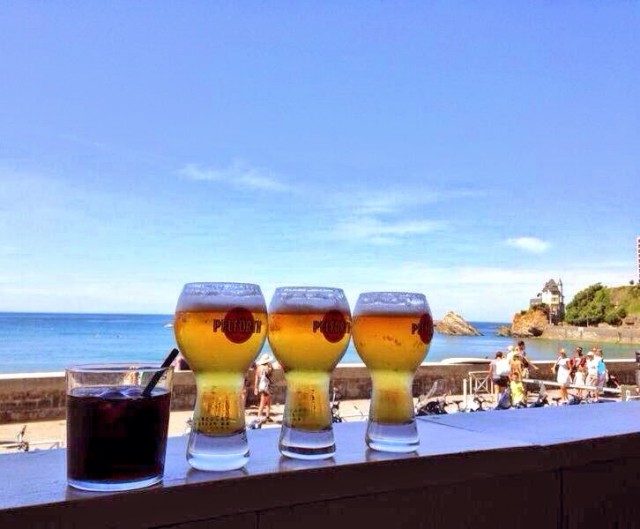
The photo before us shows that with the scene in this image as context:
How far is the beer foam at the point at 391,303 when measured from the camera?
1.01 metres

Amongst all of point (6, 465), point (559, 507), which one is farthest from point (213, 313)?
point (559, 507)


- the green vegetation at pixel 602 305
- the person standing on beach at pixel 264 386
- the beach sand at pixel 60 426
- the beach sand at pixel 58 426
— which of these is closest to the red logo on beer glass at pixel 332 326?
the beach sand at pixel 60 426

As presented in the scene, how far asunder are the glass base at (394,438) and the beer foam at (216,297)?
0.96 feet

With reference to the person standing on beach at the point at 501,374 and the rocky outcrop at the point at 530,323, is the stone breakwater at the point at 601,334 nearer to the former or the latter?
the rocky outcrop at the point at 530,323

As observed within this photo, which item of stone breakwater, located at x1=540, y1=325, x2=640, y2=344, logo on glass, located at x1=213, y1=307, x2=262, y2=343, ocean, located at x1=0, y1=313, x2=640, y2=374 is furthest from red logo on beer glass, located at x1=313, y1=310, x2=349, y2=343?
stone breakwater, located at x1=540, y1=325, x2=640, y2=344

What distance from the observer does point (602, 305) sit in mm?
76812

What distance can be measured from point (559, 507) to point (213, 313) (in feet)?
2.46

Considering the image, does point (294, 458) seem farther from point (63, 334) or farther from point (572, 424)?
point (63, 334)

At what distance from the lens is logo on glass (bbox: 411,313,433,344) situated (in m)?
1.01

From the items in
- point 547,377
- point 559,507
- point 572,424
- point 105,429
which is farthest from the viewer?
point 547,377

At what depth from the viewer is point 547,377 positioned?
1472 centimetres

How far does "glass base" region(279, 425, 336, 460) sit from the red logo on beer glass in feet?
0.46

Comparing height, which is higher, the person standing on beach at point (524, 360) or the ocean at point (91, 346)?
the person standing on beach at point (524, 360)

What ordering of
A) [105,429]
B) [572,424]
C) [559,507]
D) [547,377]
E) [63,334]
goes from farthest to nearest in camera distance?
1. [63,334]
2. [547,377]
3. [572,424]
4. [559,507]
5. [105,429]
